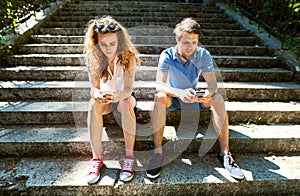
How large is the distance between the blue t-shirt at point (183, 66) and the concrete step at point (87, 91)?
54 cm

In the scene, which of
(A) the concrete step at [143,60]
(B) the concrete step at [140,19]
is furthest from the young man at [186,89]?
(B) the concrete step at [140,19]

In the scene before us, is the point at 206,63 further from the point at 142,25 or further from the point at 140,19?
the point at 140,19

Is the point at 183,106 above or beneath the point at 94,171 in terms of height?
above

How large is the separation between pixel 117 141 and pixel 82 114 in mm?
555

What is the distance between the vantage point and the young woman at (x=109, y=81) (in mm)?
1998

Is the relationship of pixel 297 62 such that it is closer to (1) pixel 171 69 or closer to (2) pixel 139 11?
(1) pixel 171 69

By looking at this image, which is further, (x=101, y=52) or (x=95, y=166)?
(x=101, y=52)

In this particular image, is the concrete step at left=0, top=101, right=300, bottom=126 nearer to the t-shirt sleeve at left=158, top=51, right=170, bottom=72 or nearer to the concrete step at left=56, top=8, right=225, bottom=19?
the t-shirt sleeve at left=158, top=51, right=170, bottom=72

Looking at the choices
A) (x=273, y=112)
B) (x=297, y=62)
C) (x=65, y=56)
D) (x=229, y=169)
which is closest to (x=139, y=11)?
(x=65, y=56)

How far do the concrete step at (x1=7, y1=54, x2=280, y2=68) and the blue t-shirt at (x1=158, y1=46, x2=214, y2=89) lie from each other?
1.10 meters

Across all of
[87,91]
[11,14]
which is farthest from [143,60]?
[11,14]

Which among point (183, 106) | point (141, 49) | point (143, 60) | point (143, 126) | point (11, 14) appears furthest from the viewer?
point (11, 14)

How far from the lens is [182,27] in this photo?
6.65ft

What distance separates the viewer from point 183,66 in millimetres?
2238
